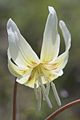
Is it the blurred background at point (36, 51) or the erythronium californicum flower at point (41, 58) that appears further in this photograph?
the blurred background at point (36, 51)

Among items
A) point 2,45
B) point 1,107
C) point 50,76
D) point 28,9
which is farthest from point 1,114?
point 50,76

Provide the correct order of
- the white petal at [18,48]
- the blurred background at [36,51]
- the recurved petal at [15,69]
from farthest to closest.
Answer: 1. the blurred background at [36,51]
2. the recurved petal at [15,69]
3. the white petal at [18,48]

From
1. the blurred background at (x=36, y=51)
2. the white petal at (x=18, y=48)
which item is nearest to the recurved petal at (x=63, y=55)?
the white petal at (x=18, y=48)

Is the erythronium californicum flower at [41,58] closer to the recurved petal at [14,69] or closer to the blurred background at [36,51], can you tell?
the recurved petal at [14,69]

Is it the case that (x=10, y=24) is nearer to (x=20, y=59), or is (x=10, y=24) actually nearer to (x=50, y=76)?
(x=20, y=59)

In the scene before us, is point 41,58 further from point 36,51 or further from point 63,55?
point 36,51

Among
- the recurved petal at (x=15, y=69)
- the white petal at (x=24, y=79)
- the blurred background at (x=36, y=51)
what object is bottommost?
the blurred background at (x=36, y=51)

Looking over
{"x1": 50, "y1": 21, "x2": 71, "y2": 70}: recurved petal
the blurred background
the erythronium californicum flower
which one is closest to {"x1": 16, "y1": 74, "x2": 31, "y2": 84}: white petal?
the erythronium californicum flower
